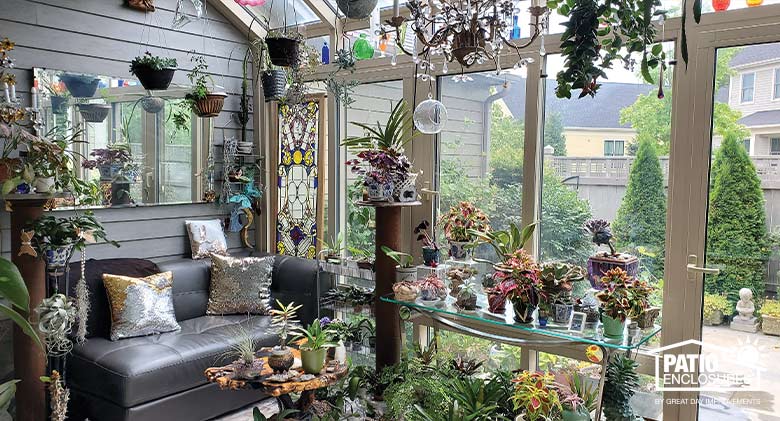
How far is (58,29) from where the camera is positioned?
3.78 m

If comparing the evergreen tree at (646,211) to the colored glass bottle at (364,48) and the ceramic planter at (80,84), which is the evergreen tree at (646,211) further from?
the ceramic planter at (80,84)

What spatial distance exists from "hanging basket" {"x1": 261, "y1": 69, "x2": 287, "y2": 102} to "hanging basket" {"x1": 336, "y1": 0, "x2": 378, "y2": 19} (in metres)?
1.06

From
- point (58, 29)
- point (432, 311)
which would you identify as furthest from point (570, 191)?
point (58, 29)

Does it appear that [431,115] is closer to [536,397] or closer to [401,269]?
[401,269]

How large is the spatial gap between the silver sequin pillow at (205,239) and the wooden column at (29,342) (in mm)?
1295

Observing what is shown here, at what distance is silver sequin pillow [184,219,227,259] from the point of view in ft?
14.6

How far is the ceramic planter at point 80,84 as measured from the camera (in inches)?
150

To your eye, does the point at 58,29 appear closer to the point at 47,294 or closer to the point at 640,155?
the point at 47,294

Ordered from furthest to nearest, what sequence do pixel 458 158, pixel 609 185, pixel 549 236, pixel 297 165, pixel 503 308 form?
1. pixel 297 165
2. pixel 458 158
3. pixel 549 236
4. pixel 609 185
5. pixel 503 308

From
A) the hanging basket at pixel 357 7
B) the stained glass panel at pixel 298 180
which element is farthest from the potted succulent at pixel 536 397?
the stained glass panel at pixel 298 180

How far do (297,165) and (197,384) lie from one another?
72.9 inches

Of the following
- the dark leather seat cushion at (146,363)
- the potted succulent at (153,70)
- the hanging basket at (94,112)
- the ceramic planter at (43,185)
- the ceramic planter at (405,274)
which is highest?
the potted succulent at (153,70)

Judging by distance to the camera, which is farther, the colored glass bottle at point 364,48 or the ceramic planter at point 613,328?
the colored glass bottle at point 364,48

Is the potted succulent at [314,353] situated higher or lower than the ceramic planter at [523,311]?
lower
